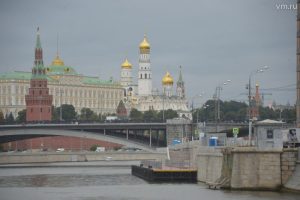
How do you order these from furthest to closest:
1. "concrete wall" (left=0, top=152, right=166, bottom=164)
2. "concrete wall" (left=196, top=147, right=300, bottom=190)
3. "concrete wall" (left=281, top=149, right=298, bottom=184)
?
"concrete wall" (left=0, top=152, right=166, bottom=164) → "concrete wall" (left=196, top=147, right=300, bottom=190) → "concrete wall" (left=281, top=149, right=298, bottom=184)

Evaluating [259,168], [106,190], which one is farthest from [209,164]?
[259,168]

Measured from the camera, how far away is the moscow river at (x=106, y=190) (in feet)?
249

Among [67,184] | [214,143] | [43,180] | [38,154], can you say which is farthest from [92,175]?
[38,154]

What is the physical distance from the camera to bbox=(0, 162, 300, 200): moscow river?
7575cm

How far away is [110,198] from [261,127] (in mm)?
11140

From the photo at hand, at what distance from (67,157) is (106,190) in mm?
91533

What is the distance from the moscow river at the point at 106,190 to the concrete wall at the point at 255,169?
0.88 m

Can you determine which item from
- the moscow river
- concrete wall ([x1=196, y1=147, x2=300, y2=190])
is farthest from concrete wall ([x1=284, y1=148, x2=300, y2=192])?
→ the moscow river

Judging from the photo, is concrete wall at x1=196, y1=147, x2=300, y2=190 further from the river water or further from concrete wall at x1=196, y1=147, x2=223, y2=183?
concrete wall at x1=196, y1=147, x2=223, y2=183

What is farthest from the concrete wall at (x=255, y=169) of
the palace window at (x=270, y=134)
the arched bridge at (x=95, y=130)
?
the arched bridge at (x=95, y=130)

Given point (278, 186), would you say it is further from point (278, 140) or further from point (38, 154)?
point (38, 154)

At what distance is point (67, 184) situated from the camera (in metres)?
100

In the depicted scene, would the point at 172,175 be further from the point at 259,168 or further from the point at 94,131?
the point at 94,131

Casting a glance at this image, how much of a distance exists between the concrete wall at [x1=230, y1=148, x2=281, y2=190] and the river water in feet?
2.99
